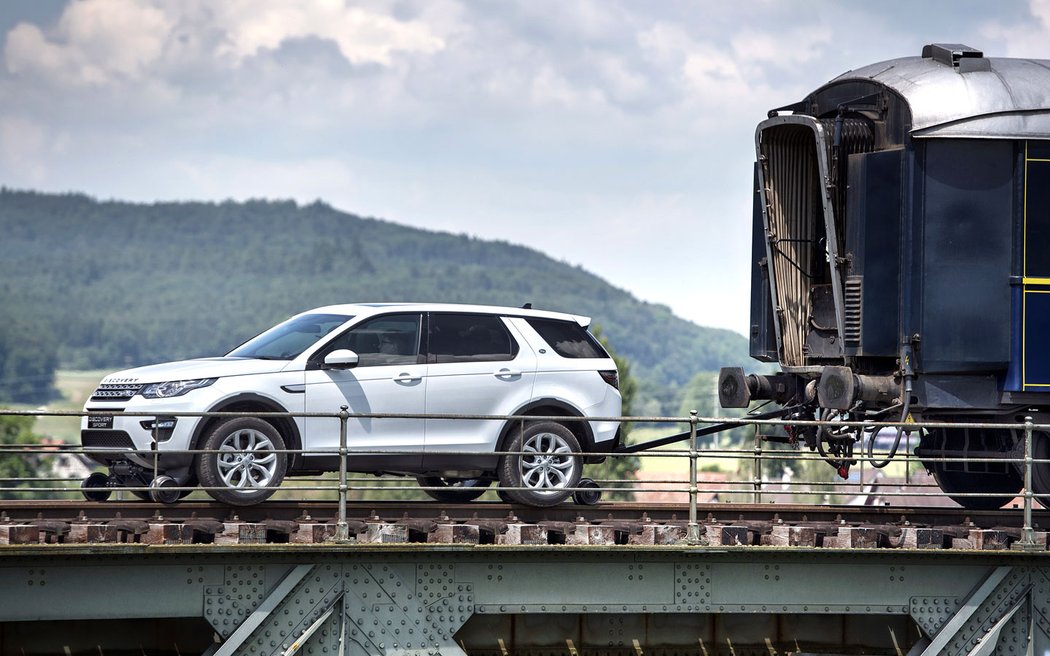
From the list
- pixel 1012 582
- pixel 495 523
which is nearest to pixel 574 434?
pixel 495 523

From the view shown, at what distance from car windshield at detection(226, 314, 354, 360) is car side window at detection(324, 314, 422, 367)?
179mm

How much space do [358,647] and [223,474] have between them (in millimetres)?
2323

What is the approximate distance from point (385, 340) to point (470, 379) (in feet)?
2.89

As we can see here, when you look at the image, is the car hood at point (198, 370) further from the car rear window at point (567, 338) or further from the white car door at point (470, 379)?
the car rear window at point (567, 338)

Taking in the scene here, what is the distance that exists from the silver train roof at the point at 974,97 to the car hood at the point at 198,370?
640cm

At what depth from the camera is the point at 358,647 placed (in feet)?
34.5

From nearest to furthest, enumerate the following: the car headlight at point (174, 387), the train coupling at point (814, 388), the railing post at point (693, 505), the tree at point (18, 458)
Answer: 1. the railing post at point (693, 505)
2. the car headlight at point (174, 387)
3. the train coupling at point (814, 388)
4. the tree at point (18, 458)

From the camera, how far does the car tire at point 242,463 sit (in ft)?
38.9

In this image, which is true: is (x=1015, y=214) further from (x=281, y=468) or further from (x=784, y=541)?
(x=281, y=468)

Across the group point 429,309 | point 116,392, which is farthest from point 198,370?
point 429,309

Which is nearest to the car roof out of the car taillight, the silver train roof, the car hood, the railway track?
the car taillight

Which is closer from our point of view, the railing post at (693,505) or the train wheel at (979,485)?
the railing post at (693,505)

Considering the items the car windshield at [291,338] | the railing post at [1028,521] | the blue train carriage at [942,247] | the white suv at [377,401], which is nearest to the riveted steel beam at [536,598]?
the railing post at [1028,521]

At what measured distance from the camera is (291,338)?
42.9 feet
